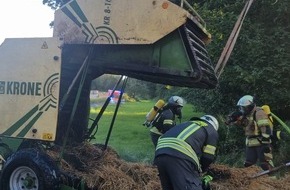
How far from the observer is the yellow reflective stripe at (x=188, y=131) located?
4.88m

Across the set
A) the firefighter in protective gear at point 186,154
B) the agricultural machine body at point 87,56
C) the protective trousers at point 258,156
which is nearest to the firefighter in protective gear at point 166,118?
the protective trousers at point 258,156

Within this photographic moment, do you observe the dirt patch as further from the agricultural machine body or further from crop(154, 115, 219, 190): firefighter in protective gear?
crop(154, 115, 219, 190): firefighter in protective gear

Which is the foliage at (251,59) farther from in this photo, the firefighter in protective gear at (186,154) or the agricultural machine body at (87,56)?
the firefighter in protective gear at (186,154)

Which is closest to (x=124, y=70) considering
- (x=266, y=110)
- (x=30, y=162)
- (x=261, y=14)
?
(x=30, y=162)

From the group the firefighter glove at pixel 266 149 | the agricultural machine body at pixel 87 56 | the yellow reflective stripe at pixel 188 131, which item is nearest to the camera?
the yellow reflective stripe at pixel 188 131

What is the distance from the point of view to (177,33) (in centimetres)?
574

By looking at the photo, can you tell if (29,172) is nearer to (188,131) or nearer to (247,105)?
(188,131)

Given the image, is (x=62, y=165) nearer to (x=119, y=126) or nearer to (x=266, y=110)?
(x=266, y=110)

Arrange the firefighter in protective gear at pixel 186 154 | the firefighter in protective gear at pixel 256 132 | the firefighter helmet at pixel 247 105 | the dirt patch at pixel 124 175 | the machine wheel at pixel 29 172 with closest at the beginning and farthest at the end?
Answer: the firefighter in protective gear at pixel 186 154
the machine wheel at pixel 29 172
the dirt patch at pixel 124 175
the firefighter in protective gear at pixel 256 132
the firefighter helmet at pixel 247 105

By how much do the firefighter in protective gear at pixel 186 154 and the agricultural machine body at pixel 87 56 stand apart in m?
0.94

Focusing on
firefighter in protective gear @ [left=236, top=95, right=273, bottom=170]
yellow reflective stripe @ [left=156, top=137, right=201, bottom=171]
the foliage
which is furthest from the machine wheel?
the foliage

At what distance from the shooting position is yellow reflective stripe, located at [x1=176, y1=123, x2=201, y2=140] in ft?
16.0

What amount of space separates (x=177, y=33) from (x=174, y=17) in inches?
8.4

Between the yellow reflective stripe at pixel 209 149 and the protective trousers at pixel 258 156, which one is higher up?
the yellow reflective stripe at pixel 209 149
